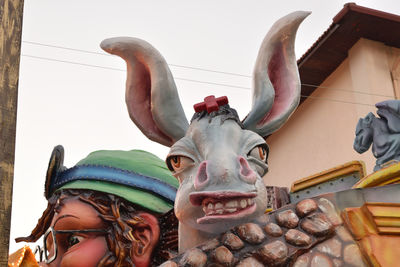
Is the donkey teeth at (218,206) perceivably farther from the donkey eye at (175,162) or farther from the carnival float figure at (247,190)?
the donkey eye at (175,162)

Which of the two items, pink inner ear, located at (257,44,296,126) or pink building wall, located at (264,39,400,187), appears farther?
pink building wall, located at (264,39,400,187)

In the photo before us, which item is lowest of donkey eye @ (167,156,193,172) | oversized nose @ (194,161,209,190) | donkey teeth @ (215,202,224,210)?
donkey teeth @ (215,202,224,210)

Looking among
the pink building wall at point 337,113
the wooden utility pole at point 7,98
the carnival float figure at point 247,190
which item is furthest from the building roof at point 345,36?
the wooden utility pole at point 7,98

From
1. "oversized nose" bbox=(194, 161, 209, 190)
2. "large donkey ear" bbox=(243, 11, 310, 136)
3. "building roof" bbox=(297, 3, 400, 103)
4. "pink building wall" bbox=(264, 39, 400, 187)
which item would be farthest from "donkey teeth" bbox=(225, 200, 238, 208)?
"building roof" bbox=(297, 3, 400, 103)

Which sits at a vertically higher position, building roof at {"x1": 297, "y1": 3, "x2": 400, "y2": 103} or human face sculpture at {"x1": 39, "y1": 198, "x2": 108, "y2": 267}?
building roof at {"x1": 297, "y1": 3, "x2": 400, "y2": 103}

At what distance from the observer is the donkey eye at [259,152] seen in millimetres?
2029

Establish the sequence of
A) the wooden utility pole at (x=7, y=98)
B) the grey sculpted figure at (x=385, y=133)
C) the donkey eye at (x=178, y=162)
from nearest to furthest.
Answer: the wooden utility pole at (x=7, y=98)
the donkey eye at (x=178, y=162)
the grey sculpted figure at (x=385, y=133)

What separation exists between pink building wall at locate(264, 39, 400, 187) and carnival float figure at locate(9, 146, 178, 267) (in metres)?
5.34

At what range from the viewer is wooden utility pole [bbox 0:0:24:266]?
4.63ft

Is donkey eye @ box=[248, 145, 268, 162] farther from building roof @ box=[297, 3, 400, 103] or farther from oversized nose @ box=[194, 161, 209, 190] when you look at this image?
building roof @ box=[297, 3, 400, 103]

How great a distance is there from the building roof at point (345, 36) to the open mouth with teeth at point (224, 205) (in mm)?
6404

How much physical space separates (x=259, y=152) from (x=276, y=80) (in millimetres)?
435

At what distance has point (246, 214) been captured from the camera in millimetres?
1771

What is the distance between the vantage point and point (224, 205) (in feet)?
5.85
